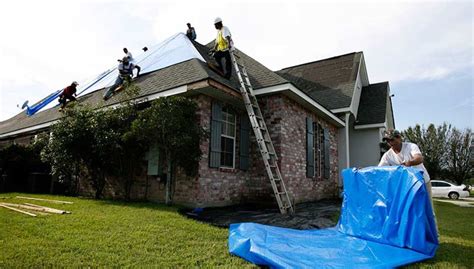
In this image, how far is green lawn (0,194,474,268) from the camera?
3078 mm

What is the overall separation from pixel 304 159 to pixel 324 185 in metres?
2.37

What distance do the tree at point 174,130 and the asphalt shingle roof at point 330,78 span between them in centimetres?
716

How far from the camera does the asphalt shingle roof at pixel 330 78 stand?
12.8m

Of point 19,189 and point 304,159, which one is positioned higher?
point 304,159

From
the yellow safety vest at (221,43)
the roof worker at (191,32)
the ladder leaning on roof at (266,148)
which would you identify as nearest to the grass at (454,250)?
the ladder leaning on roof at (266,148)

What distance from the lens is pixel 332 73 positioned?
587 inches

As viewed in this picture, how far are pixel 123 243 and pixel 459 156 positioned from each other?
33949 mm

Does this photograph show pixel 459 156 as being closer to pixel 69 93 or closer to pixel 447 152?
pixel 447 152

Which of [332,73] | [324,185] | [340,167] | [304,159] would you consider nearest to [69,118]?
[304,159]

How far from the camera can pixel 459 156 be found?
2841 cm

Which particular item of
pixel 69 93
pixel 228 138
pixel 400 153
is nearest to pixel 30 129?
pixel 69 93

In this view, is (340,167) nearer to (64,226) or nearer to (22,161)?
(64,226)

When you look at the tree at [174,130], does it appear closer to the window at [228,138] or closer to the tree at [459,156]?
the window at [228,138]

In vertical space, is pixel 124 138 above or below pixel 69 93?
below
